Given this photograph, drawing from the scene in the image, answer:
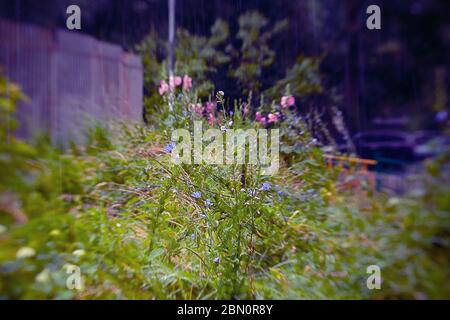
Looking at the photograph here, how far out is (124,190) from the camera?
149 centimetres

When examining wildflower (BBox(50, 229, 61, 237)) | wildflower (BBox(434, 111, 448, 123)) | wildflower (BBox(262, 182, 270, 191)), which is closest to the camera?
wildflower (BBox(434, 111, 448, 123))

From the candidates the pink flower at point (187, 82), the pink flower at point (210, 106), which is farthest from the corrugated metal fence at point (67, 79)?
the pink flower at point (210, 106)

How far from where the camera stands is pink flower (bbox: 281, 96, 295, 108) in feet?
4.78

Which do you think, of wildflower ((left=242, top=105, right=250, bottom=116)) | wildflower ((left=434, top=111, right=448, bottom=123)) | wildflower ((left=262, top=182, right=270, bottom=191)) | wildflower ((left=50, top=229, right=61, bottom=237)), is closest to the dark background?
wildflower ((left=434, top=111, right=448, bottom=123))

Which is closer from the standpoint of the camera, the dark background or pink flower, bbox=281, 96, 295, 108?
the dark background

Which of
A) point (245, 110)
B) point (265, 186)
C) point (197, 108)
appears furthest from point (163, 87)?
point (265, 186)

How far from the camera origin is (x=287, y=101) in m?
1.46

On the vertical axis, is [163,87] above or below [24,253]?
above

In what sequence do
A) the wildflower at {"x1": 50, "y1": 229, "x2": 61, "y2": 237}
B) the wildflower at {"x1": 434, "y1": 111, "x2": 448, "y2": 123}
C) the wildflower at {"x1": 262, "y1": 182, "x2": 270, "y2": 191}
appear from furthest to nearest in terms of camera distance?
the wildflower at {"x1": 50, "y1": 229, "x2": 61, "y2": 237}, the wildflower at {"x1": 262, "y1": 182, "x2": 270, "y2": 191}, the wildflower at {"x1": 434, "y1": 111, "x2": 448, "y2": 123}

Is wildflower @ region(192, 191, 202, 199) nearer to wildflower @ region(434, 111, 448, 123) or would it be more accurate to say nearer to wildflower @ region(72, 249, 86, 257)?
wildflower @ region(72, 249, 86, 257)

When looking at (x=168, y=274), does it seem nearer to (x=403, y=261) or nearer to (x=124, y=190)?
(x=124, y=190)

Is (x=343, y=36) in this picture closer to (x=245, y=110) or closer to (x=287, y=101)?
(x=287, y=101)

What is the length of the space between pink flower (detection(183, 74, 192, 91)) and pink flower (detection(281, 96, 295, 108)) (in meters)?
0.39

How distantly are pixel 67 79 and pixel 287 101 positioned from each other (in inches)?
38.2
